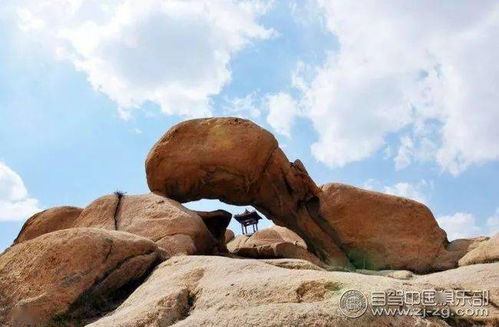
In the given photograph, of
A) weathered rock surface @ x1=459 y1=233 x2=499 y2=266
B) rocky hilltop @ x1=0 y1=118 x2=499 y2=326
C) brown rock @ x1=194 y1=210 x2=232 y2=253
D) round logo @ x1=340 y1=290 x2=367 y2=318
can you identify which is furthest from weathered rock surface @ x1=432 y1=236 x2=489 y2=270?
round logo @ x1=340 y1=290 x2=367 y2=318

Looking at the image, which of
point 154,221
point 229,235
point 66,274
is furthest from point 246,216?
point 66,274

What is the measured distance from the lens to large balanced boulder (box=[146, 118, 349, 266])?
40.4 feet

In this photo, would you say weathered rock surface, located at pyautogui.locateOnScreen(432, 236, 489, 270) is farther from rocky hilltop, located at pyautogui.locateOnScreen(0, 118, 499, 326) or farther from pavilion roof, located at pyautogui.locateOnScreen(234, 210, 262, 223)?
pavilion roof, located at pyautogui.locateOnScreen(234, 210, 262, 223)

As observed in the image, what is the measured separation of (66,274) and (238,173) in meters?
6.72

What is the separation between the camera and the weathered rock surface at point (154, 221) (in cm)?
959

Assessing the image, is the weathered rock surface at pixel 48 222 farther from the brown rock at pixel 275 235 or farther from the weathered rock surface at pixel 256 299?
the weathered rock surface at pixel 256 299

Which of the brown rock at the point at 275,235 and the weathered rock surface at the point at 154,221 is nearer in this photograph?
the weathered rock surface at the point at 154,221

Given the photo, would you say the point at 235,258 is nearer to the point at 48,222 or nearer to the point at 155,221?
the point at 155,221

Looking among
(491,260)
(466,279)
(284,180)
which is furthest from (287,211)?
(466,279)

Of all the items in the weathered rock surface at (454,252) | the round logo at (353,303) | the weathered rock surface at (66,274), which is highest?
the weathered rock surface at (454,252)

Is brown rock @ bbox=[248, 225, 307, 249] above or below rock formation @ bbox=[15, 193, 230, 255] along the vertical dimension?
above

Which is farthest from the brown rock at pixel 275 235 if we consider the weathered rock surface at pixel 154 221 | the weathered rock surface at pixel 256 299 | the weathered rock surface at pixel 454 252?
the weathered rock surface at pixel 256 299

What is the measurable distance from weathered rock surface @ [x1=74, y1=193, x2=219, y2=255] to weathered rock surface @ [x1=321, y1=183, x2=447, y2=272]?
3709mm

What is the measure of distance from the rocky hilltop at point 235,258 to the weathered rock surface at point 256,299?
0.04ft
